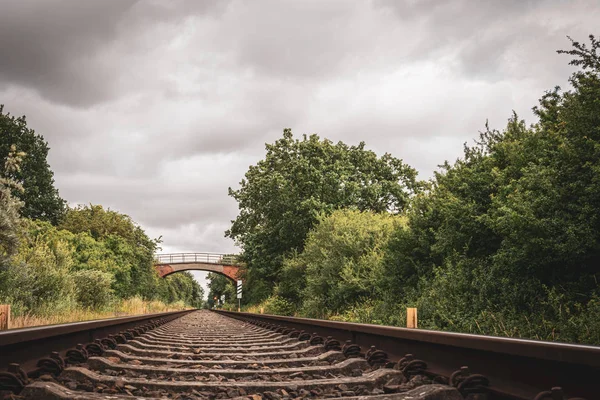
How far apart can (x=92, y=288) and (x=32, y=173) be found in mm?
35613

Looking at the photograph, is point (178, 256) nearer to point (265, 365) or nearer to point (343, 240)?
point (343, 240)

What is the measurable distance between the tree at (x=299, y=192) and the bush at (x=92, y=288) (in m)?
13.4

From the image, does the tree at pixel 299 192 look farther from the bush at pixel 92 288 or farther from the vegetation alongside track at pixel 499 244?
the bush at pixel 92 288

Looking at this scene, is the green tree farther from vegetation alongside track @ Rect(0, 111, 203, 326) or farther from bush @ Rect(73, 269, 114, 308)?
bush @ Rect(73, 269, 114, 308)

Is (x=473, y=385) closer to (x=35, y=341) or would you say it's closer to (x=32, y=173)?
(x=35, y=341)

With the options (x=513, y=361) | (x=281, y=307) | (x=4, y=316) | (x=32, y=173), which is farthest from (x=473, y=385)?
(x=32, y=173)

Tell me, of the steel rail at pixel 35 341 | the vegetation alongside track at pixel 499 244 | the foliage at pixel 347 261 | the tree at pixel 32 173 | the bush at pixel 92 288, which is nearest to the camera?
the steel rail at pixel 35 341

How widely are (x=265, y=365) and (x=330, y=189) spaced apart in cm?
2798

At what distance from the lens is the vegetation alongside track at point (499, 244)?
815cm

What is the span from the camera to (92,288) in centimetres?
1995

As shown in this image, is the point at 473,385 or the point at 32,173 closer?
the point at 473,385

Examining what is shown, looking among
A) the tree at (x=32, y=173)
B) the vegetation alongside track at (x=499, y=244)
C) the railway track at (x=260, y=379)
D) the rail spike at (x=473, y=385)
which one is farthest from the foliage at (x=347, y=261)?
the tree at (x=32, y=173)

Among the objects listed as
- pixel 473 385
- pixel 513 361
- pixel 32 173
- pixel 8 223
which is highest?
pixel 32 173

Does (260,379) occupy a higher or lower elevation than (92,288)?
higher
